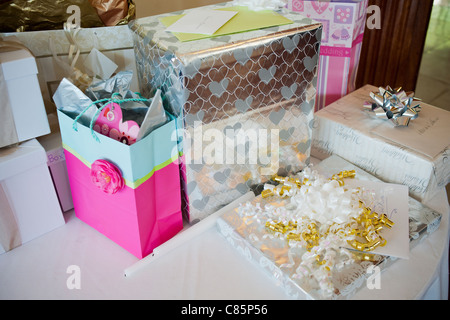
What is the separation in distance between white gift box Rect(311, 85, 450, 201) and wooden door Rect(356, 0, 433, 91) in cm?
67

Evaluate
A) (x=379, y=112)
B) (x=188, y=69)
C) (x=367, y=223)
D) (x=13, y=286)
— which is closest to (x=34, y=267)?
(x=13, y=286)

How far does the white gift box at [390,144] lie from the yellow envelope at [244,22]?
0.88 feet

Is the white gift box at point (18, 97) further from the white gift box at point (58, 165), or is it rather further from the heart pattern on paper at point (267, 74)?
the heart pattern on paper at point (267, 74)

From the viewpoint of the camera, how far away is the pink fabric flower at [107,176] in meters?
0.69

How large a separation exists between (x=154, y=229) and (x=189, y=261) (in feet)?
0.29

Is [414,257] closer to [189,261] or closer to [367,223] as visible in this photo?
[367,223]

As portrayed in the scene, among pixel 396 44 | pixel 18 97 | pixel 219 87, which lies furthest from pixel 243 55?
pixel 396 44

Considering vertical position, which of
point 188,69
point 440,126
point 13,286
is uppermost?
point 188,69

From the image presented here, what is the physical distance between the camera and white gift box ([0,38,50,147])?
695mm

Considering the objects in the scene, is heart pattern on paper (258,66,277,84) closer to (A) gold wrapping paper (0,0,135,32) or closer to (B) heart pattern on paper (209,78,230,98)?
(B) heart pattern on paper (209,78,230,98)

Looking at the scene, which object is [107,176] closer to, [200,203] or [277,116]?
[200,203]

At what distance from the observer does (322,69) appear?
108 centimetres

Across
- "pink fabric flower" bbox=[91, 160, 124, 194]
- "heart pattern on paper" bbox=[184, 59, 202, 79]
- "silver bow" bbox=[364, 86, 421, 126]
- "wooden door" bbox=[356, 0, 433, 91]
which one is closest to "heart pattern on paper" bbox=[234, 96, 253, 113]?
"heart pattern on paper" bbox=[184, 59, 202, 79]

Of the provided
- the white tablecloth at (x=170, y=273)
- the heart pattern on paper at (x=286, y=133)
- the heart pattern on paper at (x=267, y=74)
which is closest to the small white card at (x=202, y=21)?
the heart pattern on paper at (x=267, y=74)
